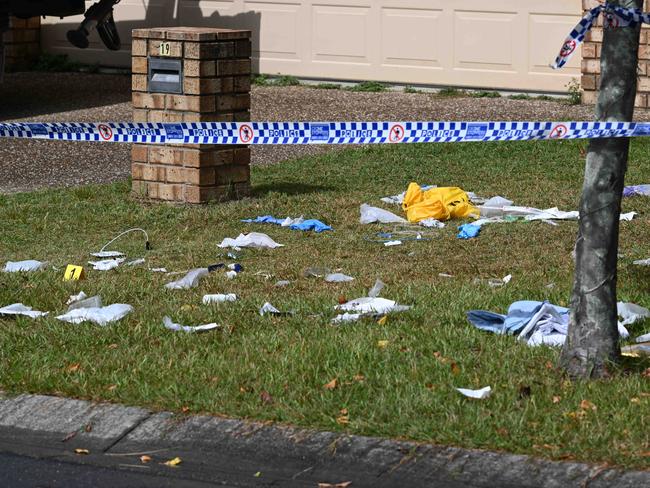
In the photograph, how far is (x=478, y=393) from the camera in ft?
17.7

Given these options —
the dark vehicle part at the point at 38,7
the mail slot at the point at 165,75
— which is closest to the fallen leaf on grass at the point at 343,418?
the mail slot at the point at 165,75

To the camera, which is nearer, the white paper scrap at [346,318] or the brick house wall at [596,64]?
the white paper scrap at [346,318]

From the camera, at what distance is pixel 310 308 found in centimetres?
686

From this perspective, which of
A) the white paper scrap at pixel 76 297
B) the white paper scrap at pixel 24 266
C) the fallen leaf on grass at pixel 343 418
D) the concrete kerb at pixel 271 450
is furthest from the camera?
the white paper scrap at pixel 24 266

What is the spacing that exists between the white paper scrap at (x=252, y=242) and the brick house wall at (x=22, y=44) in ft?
38.7

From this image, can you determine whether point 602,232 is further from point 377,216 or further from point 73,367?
point 377,216

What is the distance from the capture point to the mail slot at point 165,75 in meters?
10.3

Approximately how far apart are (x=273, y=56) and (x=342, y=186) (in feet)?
24.3

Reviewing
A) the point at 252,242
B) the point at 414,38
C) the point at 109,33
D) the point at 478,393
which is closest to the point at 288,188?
the point at 252,242

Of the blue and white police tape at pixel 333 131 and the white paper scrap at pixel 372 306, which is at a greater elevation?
the blue and white police tape at pixel 333 131

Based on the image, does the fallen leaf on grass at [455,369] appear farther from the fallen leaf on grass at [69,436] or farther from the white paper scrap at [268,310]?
the fallen leaf on grass at [69,436]

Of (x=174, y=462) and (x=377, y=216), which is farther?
(x=377, y=216)

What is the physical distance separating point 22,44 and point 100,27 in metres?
2.41

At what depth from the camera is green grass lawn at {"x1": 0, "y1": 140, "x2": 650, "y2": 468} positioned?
5195mm
